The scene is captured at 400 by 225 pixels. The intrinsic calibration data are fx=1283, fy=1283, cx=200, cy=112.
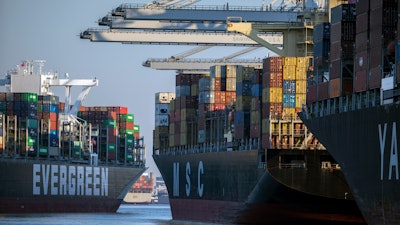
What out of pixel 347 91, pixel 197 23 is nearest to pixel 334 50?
pixel 347 91

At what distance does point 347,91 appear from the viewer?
5309 centimetres

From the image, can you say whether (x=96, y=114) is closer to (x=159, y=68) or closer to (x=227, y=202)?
(x=159, y=68)

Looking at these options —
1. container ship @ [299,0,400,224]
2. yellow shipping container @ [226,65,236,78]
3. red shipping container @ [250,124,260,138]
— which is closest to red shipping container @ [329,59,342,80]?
container ship @ [299,0,400,224]

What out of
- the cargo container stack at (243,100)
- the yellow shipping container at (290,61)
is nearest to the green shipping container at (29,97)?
the cargo container stack at (243,100)

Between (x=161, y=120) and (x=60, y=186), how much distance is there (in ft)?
72.2

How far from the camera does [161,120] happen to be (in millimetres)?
89875

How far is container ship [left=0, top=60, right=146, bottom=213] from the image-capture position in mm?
101312

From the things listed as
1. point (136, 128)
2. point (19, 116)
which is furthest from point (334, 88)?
point (136, 128)

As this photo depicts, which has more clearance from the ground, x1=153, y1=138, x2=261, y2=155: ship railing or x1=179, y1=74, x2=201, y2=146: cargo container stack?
x1=179, y1=74, x2=201, y2=146: cargo container stack

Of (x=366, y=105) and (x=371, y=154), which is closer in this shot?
(x=371, y=154)

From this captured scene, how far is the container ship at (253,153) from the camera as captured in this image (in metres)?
63.5

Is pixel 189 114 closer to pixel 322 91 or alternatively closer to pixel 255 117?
pixel 255 117

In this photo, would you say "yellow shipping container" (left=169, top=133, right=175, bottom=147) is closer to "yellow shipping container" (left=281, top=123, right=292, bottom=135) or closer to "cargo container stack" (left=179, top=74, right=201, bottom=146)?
"cargo container stack" (left=179, top=74, right=201, bottom=146)

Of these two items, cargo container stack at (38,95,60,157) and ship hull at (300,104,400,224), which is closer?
ship hull at (300,104,400,224)
